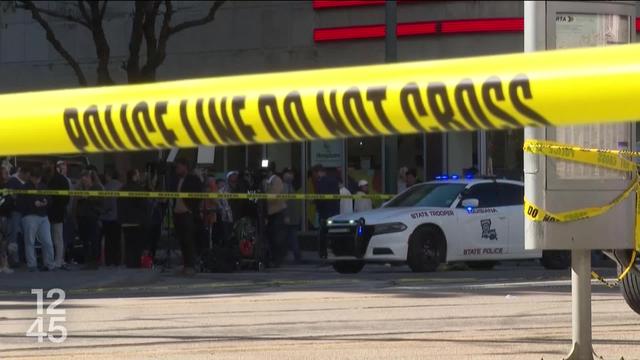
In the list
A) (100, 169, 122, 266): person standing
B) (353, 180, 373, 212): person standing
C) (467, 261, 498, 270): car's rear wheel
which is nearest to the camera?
(467, 261, 498, 270): car's rear wheel

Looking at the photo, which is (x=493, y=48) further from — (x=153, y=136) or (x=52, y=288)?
(x=153, y=136)

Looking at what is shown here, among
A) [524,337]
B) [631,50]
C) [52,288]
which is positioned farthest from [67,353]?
[52,288]

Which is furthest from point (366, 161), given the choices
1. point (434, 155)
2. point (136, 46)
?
point (136, 46)

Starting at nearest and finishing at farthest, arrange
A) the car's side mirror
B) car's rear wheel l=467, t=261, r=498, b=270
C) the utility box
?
the utility box < the car's side mirror < car's rear wheel l=467, t=261, r=498, b=270

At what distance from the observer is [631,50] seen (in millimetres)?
3746

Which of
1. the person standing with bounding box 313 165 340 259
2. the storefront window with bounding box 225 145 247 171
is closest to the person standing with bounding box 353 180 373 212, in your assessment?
the person standing with bounding box 313 165 340 259

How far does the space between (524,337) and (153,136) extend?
5.61 m

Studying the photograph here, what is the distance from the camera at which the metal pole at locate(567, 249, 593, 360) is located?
6340mm

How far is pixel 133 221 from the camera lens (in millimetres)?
19781

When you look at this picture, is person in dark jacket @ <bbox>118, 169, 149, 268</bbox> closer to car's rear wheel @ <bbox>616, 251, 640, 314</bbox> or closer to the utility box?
car's rear wheel @ <bbox>616, 251, 640, 314</bbox>

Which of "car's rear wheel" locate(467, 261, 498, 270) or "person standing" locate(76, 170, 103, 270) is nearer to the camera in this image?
"car's rear wheel" locate(467, 261, 498, 270)

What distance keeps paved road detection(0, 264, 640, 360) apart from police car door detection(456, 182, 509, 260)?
2147mm

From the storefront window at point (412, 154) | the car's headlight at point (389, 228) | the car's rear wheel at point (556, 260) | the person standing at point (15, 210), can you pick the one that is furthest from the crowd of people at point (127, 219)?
the storefront window at point (412, 154)

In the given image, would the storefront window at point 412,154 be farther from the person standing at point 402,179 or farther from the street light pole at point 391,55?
the street light pole at point 391,55
